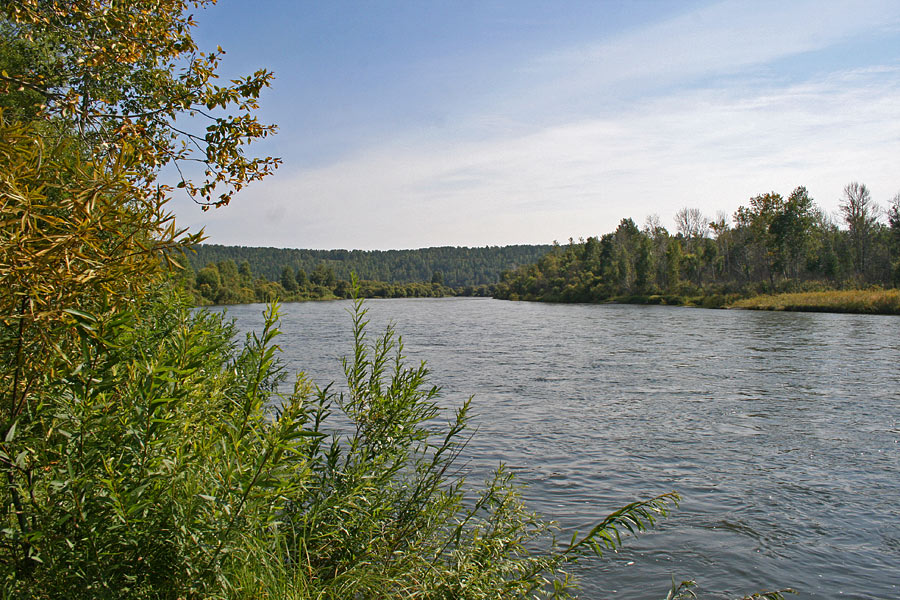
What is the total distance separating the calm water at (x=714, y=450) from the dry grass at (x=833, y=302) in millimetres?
21252

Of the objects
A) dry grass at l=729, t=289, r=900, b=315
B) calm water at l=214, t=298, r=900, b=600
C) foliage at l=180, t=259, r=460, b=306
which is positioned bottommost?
calm water at l=214, t=298, r=900, b=600

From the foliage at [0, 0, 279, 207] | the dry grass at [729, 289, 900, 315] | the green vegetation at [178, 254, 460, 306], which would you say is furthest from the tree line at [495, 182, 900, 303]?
the foliage at [0, 0, 279, 207]

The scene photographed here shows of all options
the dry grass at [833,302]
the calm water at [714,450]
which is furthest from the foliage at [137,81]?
the dry grass at [833,302]

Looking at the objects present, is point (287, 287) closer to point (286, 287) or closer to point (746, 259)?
point (286, 287)

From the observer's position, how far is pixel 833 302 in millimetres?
48656

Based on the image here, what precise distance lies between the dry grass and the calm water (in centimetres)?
2125

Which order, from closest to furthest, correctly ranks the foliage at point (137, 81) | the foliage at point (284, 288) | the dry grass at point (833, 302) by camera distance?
the foliage at point (137, 81), the dry grass at point (833, 302), the foliage at point (284, 288)

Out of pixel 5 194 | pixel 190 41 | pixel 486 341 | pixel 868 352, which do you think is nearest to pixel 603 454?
pixel 190 41

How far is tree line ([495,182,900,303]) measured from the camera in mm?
→ 64438

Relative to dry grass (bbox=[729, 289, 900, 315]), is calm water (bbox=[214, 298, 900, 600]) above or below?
below

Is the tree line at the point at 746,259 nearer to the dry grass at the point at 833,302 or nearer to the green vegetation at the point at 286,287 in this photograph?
the dry grass at the point at 833,302

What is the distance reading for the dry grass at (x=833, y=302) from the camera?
1742 inches

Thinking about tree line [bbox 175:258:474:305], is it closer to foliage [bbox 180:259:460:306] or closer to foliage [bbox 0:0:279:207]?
foliage [bbox 180:259:460:306]

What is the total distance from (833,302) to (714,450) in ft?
149
